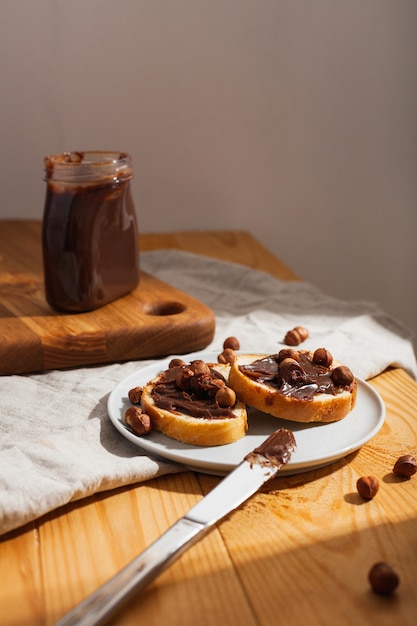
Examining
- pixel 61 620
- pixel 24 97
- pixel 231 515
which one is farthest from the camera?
pixel 24 97

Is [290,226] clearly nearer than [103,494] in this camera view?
No

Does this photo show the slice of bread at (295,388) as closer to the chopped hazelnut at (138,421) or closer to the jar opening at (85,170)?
the chopped hazelnut at (138,421)

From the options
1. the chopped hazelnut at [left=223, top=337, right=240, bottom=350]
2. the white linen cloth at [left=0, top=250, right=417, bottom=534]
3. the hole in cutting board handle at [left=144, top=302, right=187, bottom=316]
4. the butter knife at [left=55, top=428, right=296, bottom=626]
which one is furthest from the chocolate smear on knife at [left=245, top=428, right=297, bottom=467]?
the hole in cutting board handle at [left=144, top=302, right=187, bottom=316]

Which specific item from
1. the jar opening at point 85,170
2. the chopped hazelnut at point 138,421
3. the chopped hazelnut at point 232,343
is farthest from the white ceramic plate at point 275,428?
the jar opening at point 85,170

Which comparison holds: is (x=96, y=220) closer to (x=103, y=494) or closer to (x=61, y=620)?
(x=103, y=494)

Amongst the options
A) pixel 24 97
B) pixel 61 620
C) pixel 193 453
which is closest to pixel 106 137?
pixel 24 97
